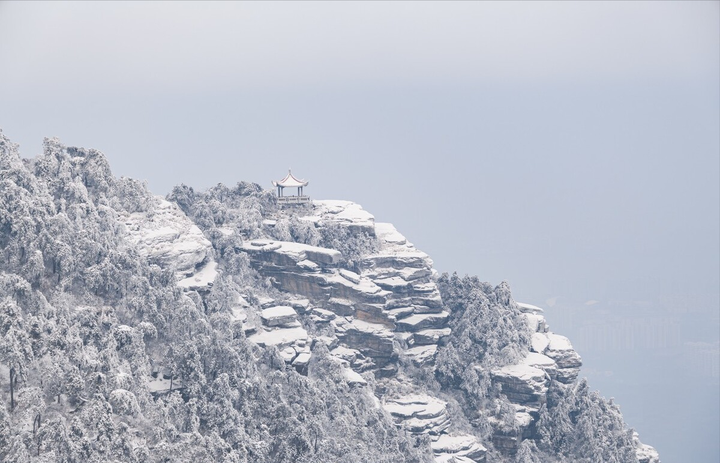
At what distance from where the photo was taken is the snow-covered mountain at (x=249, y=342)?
76500 millimetres

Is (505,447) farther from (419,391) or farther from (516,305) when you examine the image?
(516,305)

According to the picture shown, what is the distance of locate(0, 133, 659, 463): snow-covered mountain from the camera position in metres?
76.5

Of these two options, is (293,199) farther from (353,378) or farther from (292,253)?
(353,378)

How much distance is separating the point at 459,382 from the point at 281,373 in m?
22.8

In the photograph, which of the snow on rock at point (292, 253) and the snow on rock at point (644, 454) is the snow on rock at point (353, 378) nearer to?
the snow on rock at point (292, 253)

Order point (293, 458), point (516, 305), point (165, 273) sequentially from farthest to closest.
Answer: point (516, 305)
point (165, 273)
point (293, 458)

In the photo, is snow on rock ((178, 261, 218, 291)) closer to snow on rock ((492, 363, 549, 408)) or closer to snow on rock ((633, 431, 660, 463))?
snow on rock ((492, 363, 549, 408))

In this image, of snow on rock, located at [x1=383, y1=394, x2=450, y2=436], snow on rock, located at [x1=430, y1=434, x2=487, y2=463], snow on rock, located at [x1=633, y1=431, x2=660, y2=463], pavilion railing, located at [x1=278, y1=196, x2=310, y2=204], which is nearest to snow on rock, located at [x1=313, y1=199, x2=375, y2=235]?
pavilion railing, located at [x1=278, y1=196, x2=310, y2=204]

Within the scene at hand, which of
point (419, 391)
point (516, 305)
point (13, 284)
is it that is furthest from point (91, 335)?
point (516, 305)

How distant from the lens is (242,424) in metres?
83.9

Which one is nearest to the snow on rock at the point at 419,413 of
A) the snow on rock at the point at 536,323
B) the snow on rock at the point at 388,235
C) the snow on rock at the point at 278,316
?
the snow on rock at the point at 278,316

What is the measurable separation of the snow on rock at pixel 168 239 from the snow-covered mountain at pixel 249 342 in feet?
0.63

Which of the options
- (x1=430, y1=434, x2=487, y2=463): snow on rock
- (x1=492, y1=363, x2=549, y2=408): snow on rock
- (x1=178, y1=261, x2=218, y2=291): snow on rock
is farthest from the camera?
(x1=492, y1=363, x2=549, y2=408): snow on rock

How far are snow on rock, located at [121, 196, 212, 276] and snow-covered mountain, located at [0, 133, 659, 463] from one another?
193 mm
